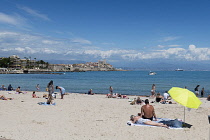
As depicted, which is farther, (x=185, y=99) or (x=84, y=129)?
(x=84, y=129)

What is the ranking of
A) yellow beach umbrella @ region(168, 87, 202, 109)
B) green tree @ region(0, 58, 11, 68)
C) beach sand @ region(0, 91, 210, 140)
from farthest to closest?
1. green tree @ region(0, 58, 11, 68)
2. yellow beach umbrella @ region(168, 87, 202, 109)
3. beach sand @ region(0, 91, 210, 140)

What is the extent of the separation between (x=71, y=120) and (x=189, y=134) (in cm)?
521

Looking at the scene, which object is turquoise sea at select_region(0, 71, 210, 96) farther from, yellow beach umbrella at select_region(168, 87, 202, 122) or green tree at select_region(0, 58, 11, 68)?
green tree at select_region(0, 58, 11, 68)

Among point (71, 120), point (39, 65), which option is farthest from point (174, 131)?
point (39, 65)

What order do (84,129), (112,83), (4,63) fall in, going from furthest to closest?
(4,63)
(112,83)
(84,129)

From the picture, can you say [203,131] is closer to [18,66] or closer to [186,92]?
[186,92]

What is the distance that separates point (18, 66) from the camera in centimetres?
16375

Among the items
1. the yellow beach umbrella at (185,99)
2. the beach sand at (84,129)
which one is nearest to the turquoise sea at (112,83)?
the beach sand at (84,129)

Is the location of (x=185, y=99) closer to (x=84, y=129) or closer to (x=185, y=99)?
(x=185, y=99)

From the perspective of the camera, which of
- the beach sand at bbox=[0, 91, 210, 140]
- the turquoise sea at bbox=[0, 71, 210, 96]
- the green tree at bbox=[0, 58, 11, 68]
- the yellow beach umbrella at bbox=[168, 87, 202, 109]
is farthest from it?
the green tree at bbox=[0, 58, 11, 68]

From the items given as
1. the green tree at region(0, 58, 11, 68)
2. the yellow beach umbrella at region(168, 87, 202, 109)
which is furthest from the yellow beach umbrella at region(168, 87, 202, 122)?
the green tree at region(0, 58, 11, 68)

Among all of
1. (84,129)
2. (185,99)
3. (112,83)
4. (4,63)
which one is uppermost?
(4,63)

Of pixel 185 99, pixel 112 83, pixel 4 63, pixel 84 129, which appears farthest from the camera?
pixel 4 63

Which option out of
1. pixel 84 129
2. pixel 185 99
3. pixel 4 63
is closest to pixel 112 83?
pixel 84 129
